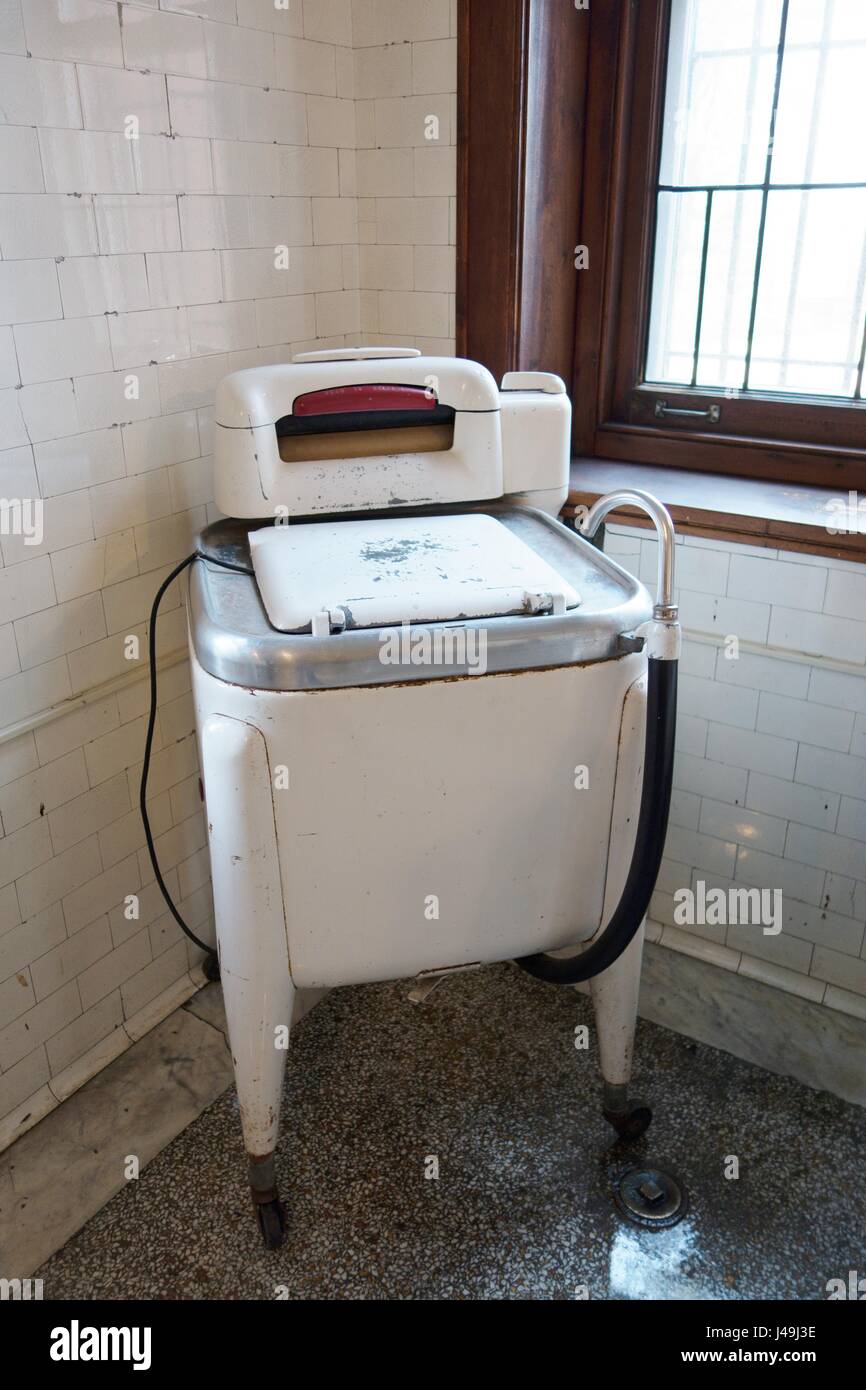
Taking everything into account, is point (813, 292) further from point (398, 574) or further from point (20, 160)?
point (20, 160)

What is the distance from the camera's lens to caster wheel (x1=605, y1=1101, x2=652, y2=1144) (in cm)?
202

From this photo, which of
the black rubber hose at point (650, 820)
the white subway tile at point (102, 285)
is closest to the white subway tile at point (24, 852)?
the white subway tile at point (102, 285)

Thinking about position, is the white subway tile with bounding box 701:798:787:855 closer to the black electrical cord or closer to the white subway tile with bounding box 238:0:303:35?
the black electrical cord

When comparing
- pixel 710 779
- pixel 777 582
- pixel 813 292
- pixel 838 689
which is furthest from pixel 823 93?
pixel 710 779

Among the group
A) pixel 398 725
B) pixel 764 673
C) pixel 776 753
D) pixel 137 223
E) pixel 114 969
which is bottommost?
pixel 114 969

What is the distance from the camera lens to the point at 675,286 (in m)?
2.53

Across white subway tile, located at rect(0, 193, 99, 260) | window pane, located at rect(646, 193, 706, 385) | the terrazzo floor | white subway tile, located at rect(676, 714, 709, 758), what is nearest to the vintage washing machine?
the terrazzo floor

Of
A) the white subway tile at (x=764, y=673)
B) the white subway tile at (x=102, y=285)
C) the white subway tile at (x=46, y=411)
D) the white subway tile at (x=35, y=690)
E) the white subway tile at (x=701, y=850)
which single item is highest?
the white subway tile at (x=102, y=285)

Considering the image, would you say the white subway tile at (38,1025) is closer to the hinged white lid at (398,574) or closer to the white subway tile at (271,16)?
the hinged white lid at (398,574)

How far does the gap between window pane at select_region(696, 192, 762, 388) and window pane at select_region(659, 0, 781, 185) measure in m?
0.06

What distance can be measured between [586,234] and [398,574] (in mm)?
1365

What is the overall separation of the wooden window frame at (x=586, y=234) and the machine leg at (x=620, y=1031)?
1.22m

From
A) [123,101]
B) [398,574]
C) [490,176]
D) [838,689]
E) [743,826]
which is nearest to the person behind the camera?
[398,574]

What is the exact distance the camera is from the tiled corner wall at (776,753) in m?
2.18
